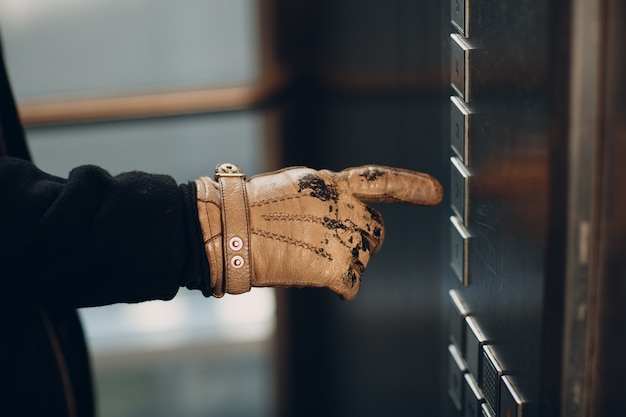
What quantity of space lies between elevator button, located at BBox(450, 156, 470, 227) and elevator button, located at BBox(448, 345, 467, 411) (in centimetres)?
17

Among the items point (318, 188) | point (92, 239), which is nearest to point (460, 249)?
point (318, 188)

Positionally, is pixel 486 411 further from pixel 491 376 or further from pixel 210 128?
pixel 210 128

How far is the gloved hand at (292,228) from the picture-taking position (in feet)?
2.91

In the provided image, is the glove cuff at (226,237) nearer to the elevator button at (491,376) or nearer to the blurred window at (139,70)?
the elevator button at (491,376)

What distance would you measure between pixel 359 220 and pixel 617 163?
0.28m

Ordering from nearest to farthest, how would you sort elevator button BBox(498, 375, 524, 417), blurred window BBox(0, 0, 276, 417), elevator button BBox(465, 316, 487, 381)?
elevator button BBox(498, 375, 524, 417) < elevator button BBox(465, 316, 487, 381) < blurred window BBox(0, 0, 276, 417)

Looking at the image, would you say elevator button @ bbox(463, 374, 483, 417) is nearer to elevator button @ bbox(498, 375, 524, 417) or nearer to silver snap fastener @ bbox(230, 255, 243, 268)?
elevator button @ bbox(498, 375, 524, 417)

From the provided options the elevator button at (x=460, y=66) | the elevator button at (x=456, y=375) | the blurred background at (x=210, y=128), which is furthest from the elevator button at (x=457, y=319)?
the blurred background at (x=210, y=128)

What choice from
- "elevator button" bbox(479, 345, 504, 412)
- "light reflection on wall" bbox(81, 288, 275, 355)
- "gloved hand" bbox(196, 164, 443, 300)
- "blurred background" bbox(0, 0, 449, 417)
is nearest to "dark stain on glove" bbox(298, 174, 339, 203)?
"gloved hand" bbox(196, 164, 443, 300)

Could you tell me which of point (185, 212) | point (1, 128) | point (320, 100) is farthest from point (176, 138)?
point (185, 212)

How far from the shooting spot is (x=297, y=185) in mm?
907

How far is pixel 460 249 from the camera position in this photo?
3.17 ft

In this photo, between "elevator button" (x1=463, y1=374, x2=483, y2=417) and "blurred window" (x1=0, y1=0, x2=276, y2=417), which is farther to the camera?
"blurred window" (x1=0, y1=0, x2=276, y2=417)

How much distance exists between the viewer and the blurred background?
2158 mm
